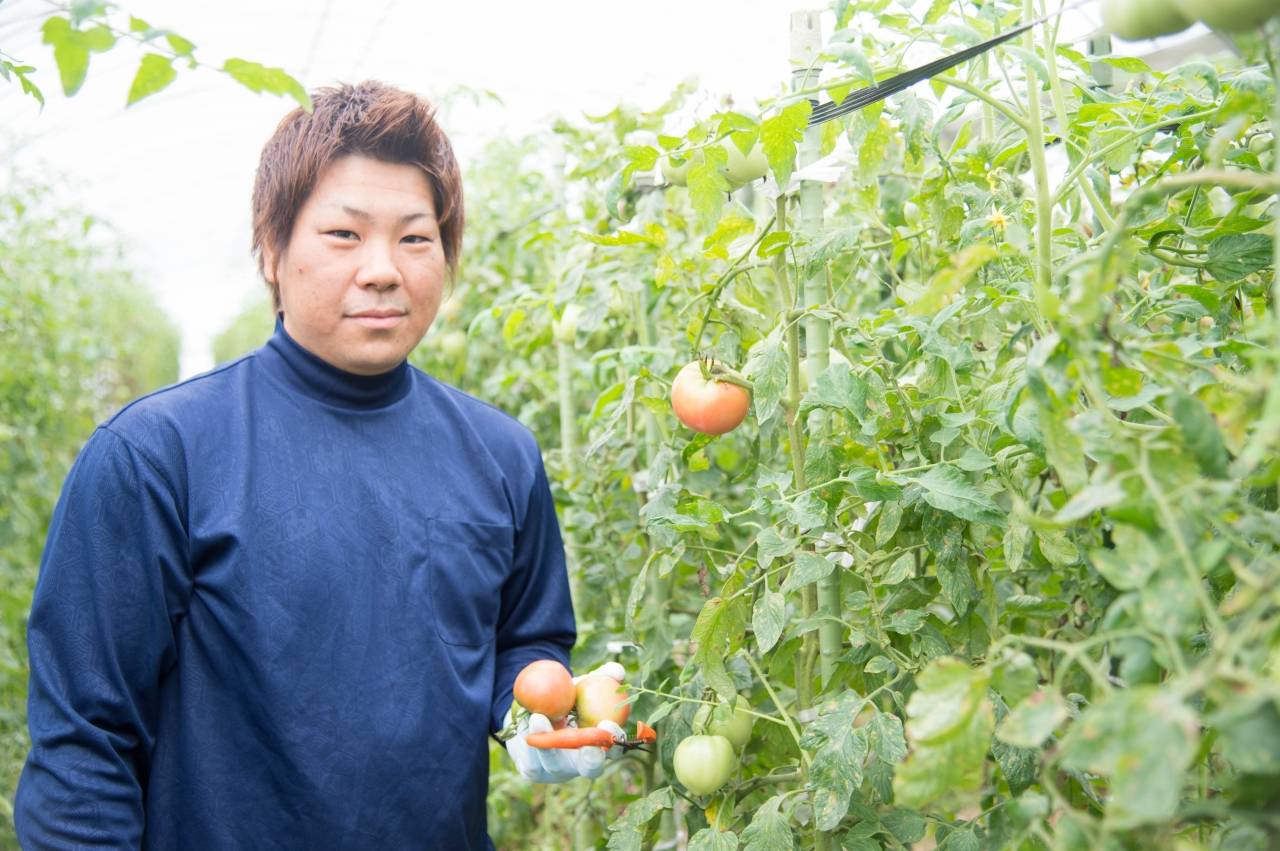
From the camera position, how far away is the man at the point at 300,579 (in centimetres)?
137

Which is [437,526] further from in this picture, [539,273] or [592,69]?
[592,69]

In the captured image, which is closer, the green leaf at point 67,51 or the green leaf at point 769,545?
the green leaf at point 67,51

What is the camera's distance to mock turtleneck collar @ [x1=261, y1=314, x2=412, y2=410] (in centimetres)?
160

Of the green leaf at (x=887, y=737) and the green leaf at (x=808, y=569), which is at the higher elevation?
the green leaf at (x=808, y=569)

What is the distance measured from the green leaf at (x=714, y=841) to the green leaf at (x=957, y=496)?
1.65 ft

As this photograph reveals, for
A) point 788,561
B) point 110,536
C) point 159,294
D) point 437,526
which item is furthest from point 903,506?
point 159,294

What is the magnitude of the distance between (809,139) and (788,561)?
565mm

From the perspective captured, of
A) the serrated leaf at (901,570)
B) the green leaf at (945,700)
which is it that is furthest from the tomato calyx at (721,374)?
the green leaf at (945,700)

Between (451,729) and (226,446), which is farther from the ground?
(226,446)

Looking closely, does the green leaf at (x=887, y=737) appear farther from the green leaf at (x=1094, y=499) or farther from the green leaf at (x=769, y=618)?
the green leaf at (x=1094, y=499)

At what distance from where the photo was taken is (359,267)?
1.55 meters

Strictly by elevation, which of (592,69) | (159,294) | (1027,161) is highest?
(592,69)

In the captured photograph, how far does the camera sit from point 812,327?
1.53 meters

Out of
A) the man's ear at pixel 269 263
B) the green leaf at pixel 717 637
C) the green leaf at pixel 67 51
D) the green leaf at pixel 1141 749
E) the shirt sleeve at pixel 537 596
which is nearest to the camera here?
the green leaf at pixel 1141 749
